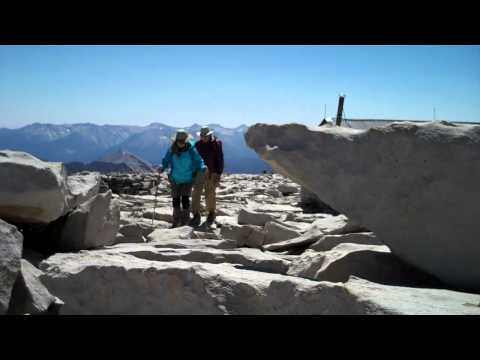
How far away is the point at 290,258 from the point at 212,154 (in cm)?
359

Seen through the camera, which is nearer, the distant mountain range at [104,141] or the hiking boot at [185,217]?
the hiking boot at [185,217]

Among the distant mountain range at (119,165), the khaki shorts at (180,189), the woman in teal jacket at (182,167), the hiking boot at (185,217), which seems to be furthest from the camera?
the distant mountain range at (119,165)

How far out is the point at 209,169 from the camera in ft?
26.7

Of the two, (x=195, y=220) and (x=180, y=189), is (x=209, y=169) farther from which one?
(x=195, y=220)

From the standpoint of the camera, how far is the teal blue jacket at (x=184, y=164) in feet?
24.8

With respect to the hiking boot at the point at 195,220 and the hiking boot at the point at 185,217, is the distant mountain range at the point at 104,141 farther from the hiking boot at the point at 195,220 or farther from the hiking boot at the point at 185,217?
the hiking boot at the point at 185,217

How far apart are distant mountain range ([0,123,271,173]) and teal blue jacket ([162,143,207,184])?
108ft

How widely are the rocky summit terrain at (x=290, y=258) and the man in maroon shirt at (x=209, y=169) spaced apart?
123 inches

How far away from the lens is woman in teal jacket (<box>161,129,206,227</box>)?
7488mm

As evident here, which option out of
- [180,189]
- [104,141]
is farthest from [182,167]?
[104,141]

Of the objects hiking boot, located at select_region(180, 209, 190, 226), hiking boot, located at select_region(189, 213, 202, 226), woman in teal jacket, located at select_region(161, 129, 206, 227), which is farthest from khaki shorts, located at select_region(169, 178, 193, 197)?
hiking boot, located at select_region(189, 213, 202, 226)

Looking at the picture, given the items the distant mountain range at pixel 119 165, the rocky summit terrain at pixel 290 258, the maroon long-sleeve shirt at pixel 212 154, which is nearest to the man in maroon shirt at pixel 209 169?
the maroon long-sleeve shirt at pixel 212 154
